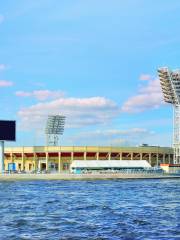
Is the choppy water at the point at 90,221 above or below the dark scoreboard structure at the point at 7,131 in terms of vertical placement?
below

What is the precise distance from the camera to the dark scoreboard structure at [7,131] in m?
195

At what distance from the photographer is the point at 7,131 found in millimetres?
196000

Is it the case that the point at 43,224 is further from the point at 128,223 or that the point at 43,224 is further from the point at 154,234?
the point at 154,234

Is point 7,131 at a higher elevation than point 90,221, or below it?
higher

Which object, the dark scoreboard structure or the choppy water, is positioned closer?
the choppy water

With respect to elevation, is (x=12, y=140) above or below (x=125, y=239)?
above

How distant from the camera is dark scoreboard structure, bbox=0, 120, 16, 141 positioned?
195125 mm

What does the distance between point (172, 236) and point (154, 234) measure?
1786 mm

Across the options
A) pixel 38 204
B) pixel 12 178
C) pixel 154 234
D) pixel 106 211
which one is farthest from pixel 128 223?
pixel 12 178

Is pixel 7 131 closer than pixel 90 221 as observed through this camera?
No

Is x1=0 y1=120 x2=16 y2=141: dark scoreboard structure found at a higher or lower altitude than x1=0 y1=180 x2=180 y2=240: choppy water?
higher

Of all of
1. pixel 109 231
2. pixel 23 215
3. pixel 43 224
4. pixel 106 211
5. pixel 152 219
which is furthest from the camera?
pixel 106 211

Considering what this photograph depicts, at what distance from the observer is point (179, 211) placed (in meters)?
62.0

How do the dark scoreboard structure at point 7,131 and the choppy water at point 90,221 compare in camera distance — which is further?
the dark scoreboard structure at point 7,131
